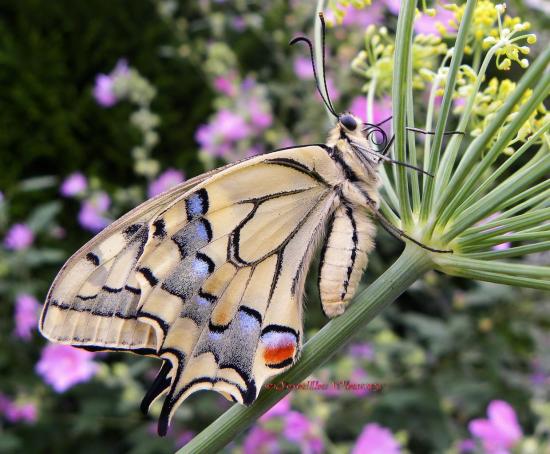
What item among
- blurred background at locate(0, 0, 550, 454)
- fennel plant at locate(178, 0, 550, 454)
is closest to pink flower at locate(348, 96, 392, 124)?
blurred background at locate(0, 0, 550, 454)

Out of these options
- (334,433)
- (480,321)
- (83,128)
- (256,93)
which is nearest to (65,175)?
(83,128)

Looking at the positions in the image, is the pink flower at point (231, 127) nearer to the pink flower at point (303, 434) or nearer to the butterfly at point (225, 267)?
the pink flower at point (303, 434)

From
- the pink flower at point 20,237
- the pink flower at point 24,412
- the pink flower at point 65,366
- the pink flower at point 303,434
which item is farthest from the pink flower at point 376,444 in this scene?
the pink flower at point 20,237

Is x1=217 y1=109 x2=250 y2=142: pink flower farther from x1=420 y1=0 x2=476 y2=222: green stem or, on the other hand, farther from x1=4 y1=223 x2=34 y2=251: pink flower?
x1=420 y1=0 x2=476 y2=222: green stem

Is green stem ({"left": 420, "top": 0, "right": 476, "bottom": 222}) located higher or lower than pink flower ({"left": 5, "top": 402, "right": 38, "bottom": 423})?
lower

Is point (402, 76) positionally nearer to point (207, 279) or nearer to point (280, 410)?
point (207, 279)

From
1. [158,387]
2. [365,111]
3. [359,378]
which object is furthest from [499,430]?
[158,387]

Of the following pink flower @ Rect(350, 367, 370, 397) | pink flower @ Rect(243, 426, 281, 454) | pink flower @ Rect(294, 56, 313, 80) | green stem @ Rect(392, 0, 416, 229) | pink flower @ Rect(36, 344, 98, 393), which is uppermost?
pink flower @ Rect(294, 56, 313, 80)

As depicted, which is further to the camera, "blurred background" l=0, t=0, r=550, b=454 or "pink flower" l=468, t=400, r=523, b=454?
"blurred background" l=0, t=0, r=550, b=454
